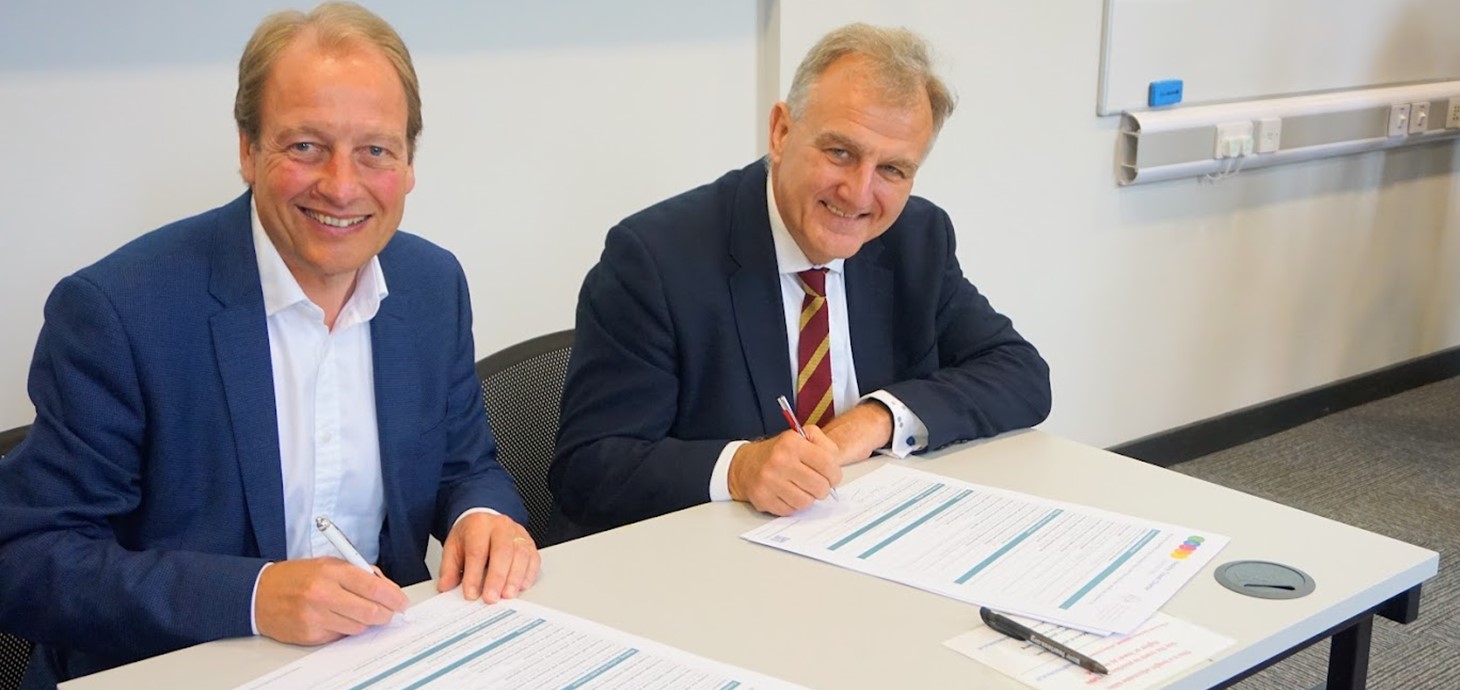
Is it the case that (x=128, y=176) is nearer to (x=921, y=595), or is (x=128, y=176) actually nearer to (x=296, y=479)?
(x=296, y=479)

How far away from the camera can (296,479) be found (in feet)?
5.31

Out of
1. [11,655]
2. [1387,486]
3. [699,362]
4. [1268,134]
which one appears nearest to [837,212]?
[699,362]

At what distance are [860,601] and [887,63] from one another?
834 mm

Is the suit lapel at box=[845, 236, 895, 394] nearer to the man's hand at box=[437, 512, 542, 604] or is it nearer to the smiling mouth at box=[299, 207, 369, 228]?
the man's hand at box=[437, 512, 542, 604]

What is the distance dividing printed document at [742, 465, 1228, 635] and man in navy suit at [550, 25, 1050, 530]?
0.61ft

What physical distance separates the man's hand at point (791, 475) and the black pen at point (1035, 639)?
1.04 ft

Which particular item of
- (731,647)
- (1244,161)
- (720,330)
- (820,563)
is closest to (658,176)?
(720,330)

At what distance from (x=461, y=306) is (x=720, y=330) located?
1.28 feet

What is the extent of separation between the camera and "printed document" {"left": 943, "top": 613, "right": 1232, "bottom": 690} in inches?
48.9

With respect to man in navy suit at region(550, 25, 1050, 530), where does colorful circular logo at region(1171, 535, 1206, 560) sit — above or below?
below

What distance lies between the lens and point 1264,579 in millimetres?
1471

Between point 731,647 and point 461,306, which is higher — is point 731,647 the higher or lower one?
the lower one

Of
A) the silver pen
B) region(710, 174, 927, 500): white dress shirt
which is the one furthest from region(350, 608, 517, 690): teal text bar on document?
region(710, 174, 927, 500): white dress shirt

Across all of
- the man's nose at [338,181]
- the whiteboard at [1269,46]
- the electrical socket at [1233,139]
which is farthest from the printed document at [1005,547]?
the electrical socket at [1233,139]
